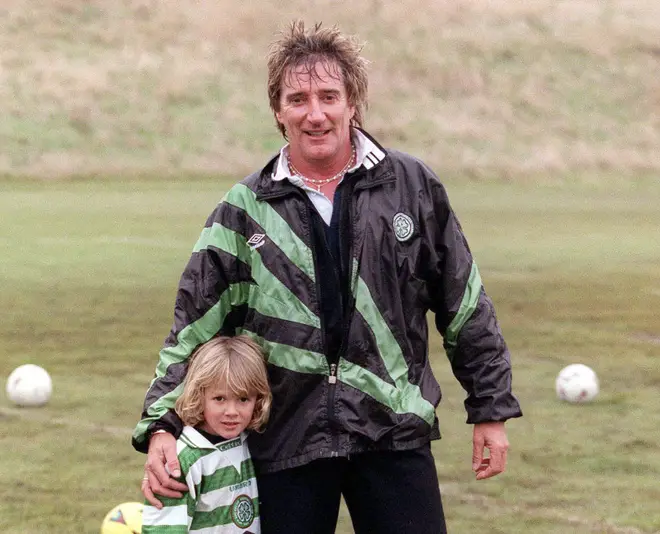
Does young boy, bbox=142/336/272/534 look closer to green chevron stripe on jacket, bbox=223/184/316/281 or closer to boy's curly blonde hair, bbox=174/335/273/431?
boy's curly blonde hair, bbox=174/335/273/431

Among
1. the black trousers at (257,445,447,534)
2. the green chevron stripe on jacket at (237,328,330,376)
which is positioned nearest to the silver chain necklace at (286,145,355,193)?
the green chevron stripe on jacket at (237,328,330,376)

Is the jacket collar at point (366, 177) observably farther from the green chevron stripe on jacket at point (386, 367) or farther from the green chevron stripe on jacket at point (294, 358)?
the green chevron stripe on jacket at point (294, 358)

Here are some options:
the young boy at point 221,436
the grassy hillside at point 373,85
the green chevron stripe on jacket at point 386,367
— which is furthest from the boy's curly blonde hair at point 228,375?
the grassy hillside at point 373,85

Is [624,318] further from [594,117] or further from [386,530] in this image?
[594,117]

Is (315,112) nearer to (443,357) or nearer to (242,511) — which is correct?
(242,511)

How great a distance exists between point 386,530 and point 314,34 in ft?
4.40

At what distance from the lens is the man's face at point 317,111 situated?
3670 millimetres

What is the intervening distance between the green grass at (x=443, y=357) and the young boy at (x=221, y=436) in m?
2.42

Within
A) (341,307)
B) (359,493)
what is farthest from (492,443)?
(341,307)

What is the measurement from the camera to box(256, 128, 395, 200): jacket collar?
12.1 ft

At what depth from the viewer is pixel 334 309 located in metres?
3.65

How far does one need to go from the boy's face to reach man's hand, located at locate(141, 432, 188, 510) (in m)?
0.13

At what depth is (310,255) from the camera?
3.64m

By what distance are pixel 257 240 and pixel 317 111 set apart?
374 millimetres
